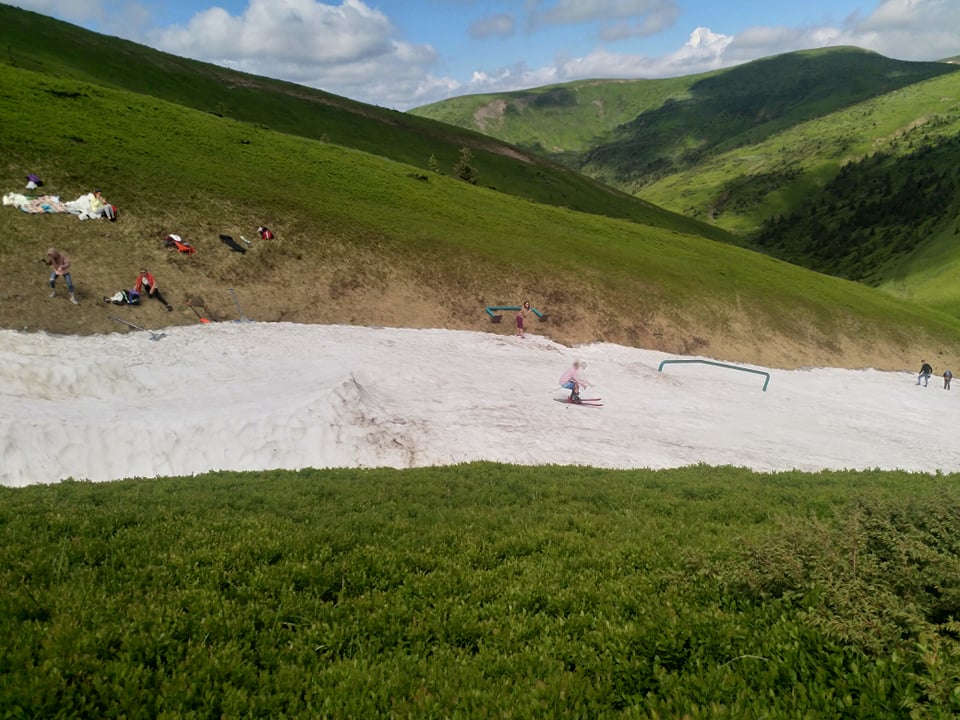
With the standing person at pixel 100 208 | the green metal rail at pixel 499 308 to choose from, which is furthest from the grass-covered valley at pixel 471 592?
the green metal rail at pixel 499 308

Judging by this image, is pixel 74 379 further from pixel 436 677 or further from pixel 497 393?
pixel 436 677

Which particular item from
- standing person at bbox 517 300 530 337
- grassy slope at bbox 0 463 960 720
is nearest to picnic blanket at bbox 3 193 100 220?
standing person at bbox 517 300 530 337

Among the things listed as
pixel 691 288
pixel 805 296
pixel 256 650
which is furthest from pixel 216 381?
pixel 805 296

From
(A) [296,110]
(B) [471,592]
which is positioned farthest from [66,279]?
(A) [296,110]

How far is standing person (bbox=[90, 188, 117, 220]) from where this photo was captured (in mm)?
34812

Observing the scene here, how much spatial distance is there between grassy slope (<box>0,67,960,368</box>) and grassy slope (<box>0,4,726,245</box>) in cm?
3257

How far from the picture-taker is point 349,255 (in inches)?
1666

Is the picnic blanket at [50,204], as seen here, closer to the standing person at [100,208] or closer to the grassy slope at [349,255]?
the standing person at [100,208]

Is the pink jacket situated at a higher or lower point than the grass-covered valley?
higher

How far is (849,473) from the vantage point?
806 inches

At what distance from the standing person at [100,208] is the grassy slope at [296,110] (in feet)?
161

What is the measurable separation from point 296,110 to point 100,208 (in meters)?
87.4

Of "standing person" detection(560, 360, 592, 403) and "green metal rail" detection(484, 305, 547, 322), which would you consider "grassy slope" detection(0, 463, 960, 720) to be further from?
"green metal rail" detection(484, 305, 547, 322)

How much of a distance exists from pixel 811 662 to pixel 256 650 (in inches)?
268
